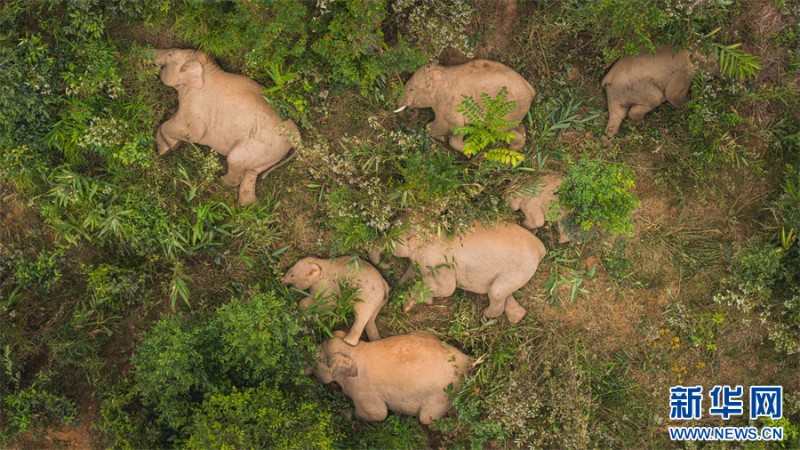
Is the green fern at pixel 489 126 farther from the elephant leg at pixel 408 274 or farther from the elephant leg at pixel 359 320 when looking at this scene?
the elephant leg at pixel 359 320

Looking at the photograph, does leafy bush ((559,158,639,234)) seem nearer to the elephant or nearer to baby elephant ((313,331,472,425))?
the elephant

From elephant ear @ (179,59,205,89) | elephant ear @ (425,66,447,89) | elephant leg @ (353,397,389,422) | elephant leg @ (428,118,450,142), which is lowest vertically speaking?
elephant leg @ (353,397,389,422)

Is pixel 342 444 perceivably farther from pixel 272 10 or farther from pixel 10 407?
pixel 272 10

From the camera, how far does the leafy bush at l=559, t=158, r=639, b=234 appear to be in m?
6.38

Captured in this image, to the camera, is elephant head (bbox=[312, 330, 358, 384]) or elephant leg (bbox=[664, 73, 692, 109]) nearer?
elephant leg (bbox=[664, 73, 692, 109])

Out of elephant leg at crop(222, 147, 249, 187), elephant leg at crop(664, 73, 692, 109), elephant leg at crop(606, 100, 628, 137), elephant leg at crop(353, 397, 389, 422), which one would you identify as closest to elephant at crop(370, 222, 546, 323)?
elephant leg at crop(353, 397, 389, 422)

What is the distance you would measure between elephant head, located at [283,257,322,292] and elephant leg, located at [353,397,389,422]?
1.44 meters

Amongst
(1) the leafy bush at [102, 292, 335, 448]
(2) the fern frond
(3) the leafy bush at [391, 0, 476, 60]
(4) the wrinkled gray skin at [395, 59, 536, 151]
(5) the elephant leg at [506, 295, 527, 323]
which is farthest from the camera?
(5) the elephant leg at [506, 295, 527, 323]

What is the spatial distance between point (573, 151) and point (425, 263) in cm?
218

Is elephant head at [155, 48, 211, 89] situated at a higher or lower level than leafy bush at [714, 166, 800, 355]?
higher

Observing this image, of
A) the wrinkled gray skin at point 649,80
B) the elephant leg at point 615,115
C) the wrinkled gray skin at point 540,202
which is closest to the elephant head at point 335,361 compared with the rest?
the wrinkled gray skin at point 540,202

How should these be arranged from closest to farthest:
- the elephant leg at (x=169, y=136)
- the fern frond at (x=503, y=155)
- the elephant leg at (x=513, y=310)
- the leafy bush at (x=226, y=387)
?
the leafy bush at (x=226, y=387) → the fern frond at (x=503, y=155) → the elephant leg at (x=169, y=136) → the elephant leg at (x=513, y=310)

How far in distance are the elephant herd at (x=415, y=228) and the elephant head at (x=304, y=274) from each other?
0.5 inches

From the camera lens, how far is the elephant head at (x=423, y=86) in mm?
6750
